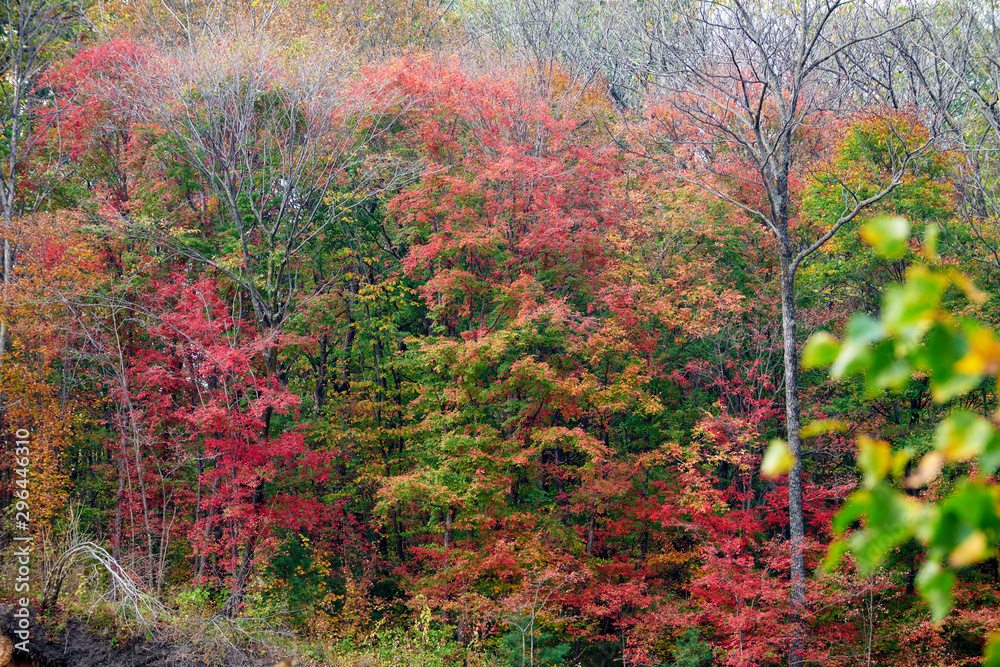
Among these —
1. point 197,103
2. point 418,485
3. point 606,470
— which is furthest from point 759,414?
point 197,103

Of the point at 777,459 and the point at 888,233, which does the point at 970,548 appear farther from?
the point at 888,233

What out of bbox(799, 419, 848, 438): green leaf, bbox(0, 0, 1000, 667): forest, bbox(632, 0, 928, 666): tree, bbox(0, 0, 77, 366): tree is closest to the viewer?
bbox(799, 419, 848, 438): green leaf

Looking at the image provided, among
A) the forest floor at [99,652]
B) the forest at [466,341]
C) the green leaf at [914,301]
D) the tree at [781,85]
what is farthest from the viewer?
the tree at [781,85]

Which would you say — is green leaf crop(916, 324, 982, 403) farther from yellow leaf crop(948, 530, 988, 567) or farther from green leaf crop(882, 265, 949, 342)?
yellow leaf crop(948, 530, 988, 567)

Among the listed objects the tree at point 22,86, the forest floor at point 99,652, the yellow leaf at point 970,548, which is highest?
the tree at point 22,86

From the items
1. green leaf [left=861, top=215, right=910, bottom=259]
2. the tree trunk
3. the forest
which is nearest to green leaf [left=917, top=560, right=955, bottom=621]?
green leaf [left=861, top=215, right=910, bottom=259]

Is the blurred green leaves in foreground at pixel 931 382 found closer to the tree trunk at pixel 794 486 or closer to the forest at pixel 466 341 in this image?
the forest at pixel 466 341

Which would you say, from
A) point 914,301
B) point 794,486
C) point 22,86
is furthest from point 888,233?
point 22,86

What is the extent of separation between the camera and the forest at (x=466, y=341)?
10422 millimetres

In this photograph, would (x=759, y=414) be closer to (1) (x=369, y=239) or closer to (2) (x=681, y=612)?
(2) (x=681, y=612)

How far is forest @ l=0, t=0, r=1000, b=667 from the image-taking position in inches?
410

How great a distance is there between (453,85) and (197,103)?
4.69 m

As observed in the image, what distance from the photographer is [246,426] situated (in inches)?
435

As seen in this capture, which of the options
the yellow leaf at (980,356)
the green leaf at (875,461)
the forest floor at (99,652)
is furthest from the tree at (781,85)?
the yellow leaf at (980,356)
